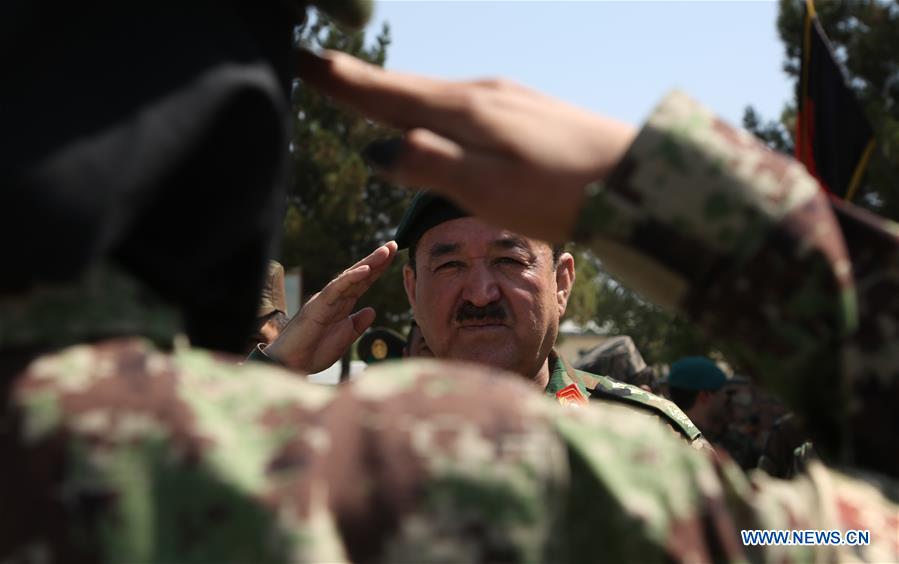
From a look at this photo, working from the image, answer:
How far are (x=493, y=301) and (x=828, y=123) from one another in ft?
5.42

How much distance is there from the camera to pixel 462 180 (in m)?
1.42

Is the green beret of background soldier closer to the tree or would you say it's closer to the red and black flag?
the red and black flag

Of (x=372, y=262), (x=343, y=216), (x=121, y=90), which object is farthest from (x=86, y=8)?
(x=343, y=216)

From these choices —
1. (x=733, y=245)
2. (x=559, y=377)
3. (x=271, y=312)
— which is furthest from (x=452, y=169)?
(x=271, y=312)

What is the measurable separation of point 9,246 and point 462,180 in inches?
22.6

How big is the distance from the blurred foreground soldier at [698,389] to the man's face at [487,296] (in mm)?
4853

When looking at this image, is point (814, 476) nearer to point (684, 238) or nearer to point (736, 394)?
point (684, 238)

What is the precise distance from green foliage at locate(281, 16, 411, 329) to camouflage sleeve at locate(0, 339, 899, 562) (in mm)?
22879

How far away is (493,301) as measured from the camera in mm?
4035

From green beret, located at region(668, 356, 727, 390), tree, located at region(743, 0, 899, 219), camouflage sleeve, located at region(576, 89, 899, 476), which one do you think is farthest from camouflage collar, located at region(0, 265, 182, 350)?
tree, located at region(743, 0, 899, 219)

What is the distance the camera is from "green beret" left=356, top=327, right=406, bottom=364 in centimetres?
802

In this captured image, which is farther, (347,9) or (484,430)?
(347,9)

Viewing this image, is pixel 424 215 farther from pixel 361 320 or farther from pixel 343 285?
pixel 343 285

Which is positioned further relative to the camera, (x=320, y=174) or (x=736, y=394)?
(x=320, y=174)
